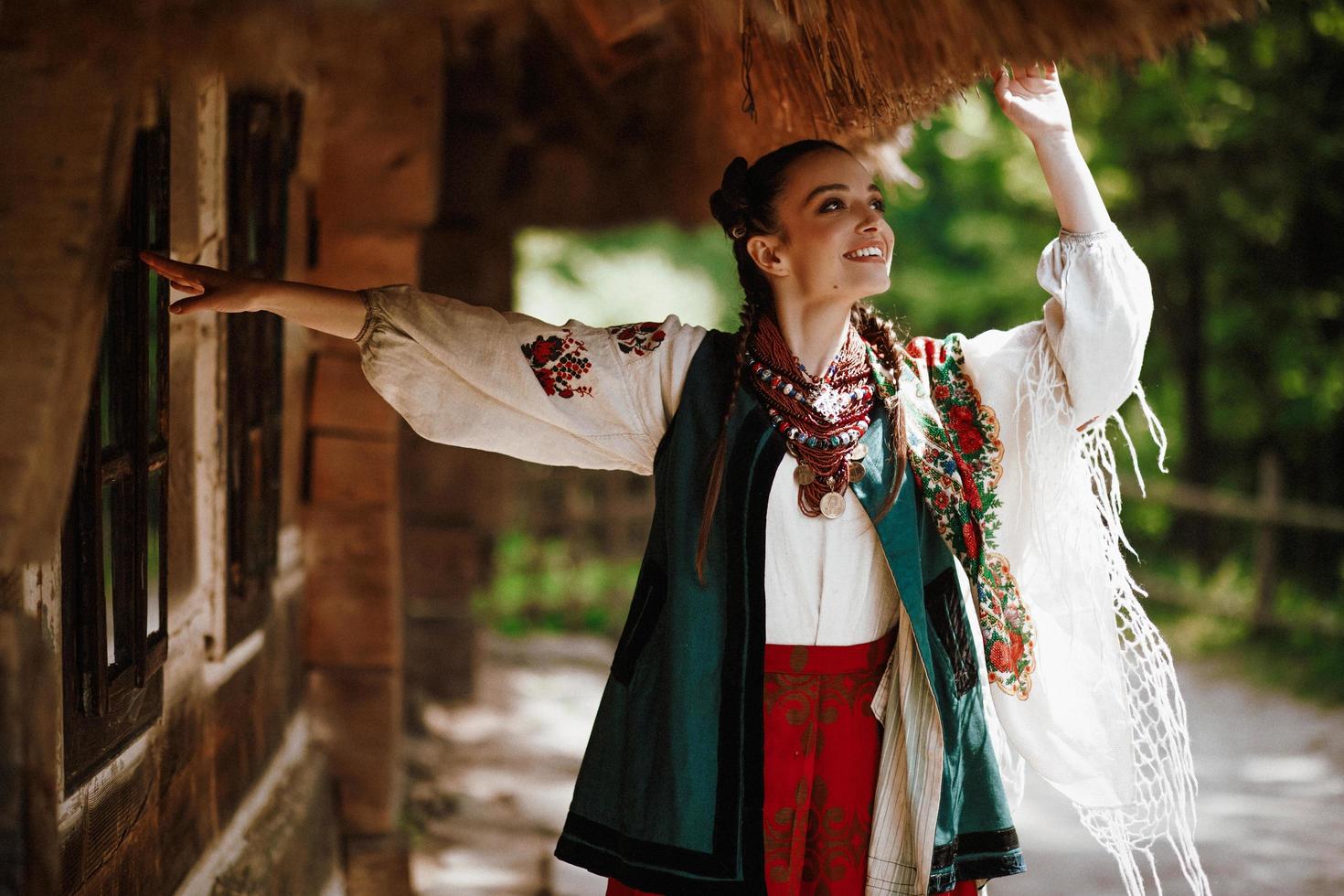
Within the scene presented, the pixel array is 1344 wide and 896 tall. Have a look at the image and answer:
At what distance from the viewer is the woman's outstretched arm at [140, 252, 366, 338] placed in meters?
1.96

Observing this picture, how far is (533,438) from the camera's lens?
220cm

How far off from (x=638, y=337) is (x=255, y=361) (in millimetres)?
1410

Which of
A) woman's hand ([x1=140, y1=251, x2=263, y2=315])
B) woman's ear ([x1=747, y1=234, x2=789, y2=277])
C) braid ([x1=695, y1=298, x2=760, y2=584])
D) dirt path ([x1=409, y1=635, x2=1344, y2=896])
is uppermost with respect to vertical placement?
woman's ear ([x1=747, y1=234, x2=789, y2=277])

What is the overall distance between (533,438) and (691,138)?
3.42m

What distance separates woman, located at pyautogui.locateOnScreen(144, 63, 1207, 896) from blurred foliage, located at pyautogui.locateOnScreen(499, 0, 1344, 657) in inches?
145

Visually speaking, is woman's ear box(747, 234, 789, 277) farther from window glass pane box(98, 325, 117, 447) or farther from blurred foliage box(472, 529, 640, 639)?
blurred foliage box(472, 529, 640, 639)

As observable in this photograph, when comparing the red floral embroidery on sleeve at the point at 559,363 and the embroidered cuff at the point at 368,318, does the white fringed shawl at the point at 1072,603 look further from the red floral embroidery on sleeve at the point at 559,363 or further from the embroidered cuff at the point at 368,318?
the embroidered cuff at the point at 368,318

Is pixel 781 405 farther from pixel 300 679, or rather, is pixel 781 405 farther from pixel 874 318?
pixel 300 679

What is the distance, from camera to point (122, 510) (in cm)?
214

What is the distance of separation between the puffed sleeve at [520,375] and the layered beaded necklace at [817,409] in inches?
5.3

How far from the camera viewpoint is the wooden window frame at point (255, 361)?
2.93 meters

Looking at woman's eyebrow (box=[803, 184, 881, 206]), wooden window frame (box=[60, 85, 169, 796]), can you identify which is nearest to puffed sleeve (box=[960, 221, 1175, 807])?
woman's eyebrow (box=[803, 184, 881, 206])

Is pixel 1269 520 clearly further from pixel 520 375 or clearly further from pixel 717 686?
pixel 520 375

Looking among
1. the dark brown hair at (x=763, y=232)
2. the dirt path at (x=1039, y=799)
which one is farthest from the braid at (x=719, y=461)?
the dirt path at (x=1039, y=799)
